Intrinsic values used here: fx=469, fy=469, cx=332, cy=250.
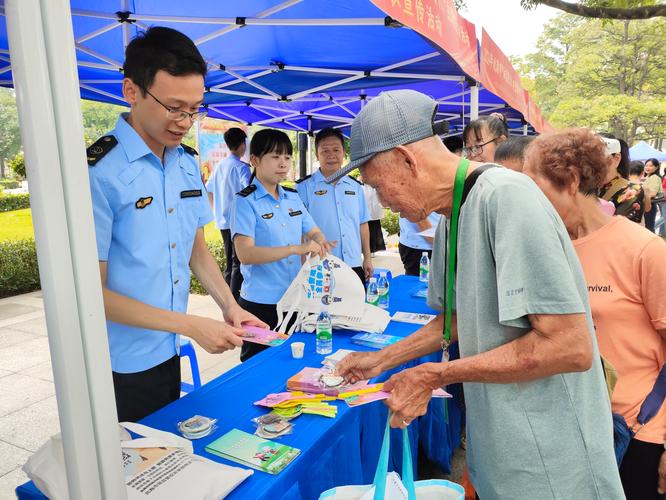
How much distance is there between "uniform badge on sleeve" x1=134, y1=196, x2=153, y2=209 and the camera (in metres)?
1.55

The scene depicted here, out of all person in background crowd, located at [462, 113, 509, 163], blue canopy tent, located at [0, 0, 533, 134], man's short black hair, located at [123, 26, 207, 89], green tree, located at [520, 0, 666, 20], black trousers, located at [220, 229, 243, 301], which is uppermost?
green tree, located at [520, 0, 666, 20]

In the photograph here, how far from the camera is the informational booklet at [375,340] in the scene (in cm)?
224

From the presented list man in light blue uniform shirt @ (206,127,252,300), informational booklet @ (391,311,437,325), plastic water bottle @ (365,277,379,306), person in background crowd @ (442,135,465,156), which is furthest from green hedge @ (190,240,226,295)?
informational booklet @ (391,311,437,325)

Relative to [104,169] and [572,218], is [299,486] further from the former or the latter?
[572,218]

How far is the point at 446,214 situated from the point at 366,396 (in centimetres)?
73

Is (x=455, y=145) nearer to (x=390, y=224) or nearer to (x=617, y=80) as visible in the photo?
(x=390, y=224)

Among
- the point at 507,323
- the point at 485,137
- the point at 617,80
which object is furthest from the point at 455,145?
the point at 617,80

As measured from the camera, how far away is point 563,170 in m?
1.58

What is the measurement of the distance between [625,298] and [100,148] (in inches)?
69.9

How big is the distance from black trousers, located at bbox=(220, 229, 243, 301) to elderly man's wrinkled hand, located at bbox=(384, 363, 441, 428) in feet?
9.95

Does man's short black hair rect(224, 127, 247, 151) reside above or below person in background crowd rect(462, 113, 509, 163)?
above

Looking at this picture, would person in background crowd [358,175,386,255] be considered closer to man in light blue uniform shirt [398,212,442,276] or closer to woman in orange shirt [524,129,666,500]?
man in light blue uniform shirt [398,212,442,276]

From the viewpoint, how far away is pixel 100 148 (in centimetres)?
154

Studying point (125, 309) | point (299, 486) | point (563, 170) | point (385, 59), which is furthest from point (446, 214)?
point (385, 59)
